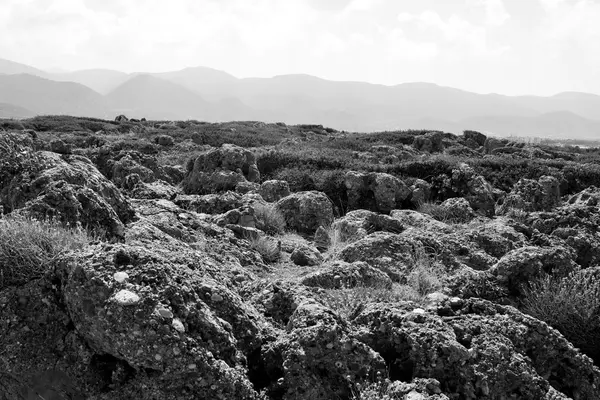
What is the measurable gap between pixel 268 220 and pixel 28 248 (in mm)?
6212

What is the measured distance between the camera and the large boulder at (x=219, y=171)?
13008mm

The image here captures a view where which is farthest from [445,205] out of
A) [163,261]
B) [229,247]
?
[163,261]

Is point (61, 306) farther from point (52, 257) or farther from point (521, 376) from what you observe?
point (521, 376)

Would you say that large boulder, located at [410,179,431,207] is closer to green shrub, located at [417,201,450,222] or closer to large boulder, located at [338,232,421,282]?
green shrub, located at [417,201,450,222]

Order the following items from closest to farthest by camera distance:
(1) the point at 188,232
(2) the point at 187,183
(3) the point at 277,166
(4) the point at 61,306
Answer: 1. (4) the point at 61,306
2. (1) the point at 188,232
3. (2) the point at 187,183
4. (3) the point at 277,166

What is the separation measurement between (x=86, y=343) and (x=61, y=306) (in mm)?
406

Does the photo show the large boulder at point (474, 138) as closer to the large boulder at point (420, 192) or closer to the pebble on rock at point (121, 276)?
the large boulder at point (420, 192)

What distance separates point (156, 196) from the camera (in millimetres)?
10219

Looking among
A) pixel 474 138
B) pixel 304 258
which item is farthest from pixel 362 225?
pixel 474 138

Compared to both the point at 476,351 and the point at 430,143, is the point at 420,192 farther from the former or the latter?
the point at 430,143

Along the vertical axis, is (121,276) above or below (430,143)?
below

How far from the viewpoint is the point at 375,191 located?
12.8 meters

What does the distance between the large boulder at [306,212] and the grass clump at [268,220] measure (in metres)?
0.50

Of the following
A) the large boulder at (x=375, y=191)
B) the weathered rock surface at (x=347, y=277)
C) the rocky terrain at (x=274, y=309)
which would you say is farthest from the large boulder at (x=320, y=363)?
the large boulder at (x=375, y=191)
